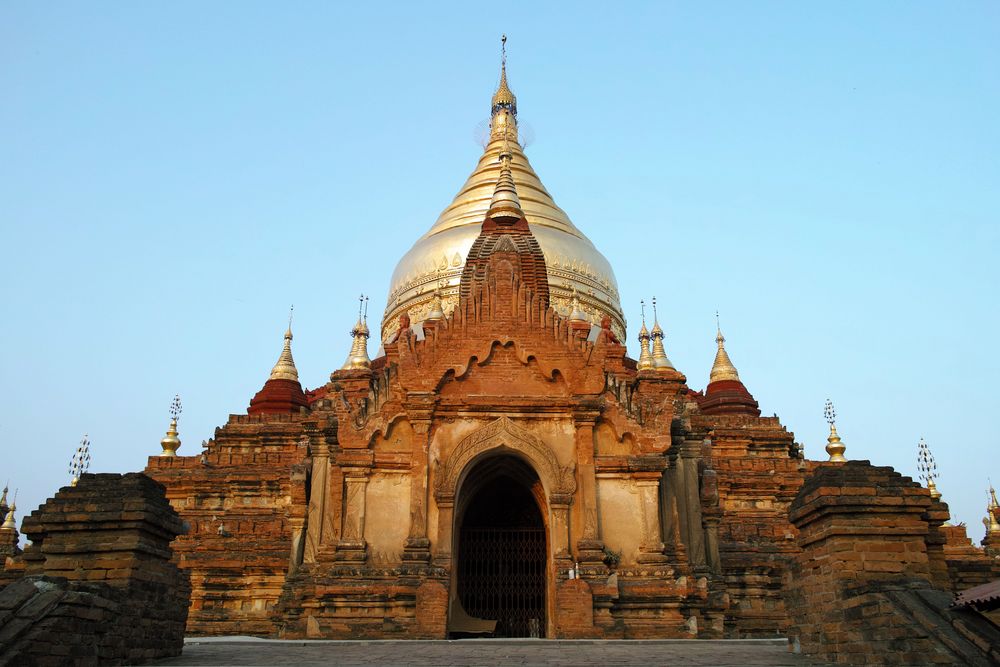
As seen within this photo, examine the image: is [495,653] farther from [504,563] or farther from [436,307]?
[436,307]

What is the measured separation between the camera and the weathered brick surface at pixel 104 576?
9016 millimetres

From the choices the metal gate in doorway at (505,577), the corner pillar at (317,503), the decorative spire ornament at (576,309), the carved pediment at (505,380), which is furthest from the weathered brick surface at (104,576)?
the decorative spire ornament at (576,309)

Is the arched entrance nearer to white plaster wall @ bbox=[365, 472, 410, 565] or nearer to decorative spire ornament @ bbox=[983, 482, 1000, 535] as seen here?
white plaster wall @ bbox=[365, 472, 410, 565]

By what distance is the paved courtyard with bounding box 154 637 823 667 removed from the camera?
34.7 feet

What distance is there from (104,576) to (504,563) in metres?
9.90

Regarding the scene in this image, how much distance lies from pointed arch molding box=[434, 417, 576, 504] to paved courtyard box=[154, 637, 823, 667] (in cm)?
339

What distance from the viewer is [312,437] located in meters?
19.9

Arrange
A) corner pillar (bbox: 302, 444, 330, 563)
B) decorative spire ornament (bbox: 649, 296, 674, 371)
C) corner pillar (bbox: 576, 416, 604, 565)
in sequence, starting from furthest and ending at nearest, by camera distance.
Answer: decorative spire ornament (bbox: 649, 296, 674, 371) < corner pillar (bbox: 302, 444, 330, 563) < corner pillar (bbox: 576, 416, 604, 565)

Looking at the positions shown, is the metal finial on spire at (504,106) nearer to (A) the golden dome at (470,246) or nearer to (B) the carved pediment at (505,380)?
(A) the golden dome at (470,246)

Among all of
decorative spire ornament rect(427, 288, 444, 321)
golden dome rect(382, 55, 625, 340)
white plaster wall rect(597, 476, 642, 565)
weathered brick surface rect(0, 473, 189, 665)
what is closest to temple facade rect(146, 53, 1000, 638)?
white plaster wall rect(597, 476, 642, 565)

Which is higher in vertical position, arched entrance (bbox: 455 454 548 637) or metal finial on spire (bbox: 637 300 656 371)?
metal finial on spire (bbox: 637 300 656 371)

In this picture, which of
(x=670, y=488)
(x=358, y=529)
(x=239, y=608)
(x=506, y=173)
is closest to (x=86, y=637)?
(x=358, y=529)

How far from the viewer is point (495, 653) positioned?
11711mm

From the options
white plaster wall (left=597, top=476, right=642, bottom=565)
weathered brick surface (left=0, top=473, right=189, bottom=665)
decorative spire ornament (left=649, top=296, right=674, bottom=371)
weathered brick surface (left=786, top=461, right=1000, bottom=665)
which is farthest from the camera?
decorative spire ornament (left=649, top=296, right=674, bottom=371)
